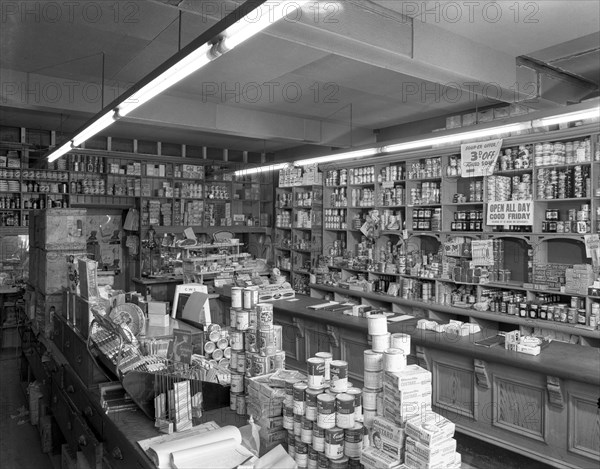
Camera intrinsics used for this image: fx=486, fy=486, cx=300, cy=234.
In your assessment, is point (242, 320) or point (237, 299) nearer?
point (242, 320)

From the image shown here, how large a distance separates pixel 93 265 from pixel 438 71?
3680mm

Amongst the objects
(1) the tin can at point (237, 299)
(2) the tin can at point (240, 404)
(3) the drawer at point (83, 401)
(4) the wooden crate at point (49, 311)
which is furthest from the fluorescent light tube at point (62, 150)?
(2) the tin can at point (240, 404)

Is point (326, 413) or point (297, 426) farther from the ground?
point (326, 413)

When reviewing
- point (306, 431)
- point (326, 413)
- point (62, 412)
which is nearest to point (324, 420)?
point (326, 413)

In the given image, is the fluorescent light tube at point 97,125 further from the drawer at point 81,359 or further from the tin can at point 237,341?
the tin can at point 237,341

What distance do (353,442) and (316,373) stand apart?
36cm

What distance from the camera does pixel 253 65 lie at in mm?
5789

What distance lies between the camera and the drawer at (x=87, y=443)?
2.93 metres

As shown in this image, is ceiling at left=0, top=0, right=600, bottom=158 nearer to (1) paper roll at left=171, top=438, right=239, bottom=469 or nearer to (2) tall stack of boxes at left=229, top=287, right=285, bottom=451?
(2) tall stack of boxes at left=229, top=287, right=285, bottom=451

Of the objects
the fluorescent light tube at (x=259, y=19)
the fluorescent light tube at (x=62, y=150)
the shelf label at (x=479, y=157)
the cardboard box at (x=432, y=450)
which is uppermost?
the fluorescent light tube at (x=62, y=150)

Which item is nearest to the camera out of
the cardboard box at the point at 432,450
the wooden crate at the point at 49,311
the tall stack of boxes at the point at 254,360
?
the cardboard box at the point at 432,450

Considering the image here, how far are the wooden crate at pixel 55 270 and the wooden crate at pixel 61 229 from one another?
0.08 meters

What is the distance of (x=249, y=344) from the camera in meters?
2.99

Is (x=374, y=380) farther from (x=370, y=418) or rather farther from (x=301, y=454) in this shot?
(x=301, y=454)
